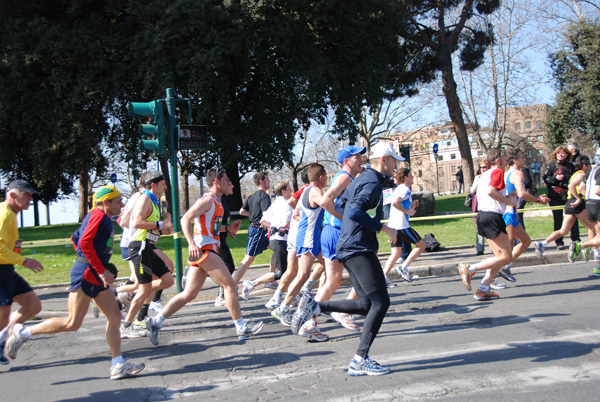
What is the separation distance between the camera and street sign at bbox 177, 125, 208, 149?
977cm

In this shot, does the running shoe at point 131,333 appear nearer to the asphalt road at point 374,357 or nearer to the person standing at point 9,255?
the asphalt road at point 374,357

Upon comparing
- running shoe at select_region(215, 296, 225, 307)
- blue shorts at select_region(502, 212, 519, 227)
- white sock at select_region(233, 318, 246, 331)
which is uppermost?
blue shorts at select_region(502, 212, 519, 227)

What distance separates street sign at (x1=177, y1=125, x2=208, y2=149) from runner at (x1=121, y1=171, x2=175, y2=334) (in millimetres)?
3118

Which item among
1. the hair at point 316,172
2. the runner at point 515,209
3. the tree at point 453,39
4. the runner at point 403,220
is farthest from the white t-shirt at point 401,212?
the tree at point 453,39

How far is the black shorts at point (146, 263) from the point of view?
6406 millimetres

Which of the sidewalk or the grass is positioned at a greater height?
the grass

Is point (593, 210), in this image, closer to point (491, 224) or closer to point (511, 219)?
point (511, 219)

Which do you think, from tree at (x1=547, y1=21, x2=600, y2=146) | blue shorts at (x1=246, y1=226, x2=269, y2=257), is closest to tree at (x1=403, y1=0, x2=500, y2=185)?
tree at (x1=547, y1=21, x2=600, y2=146)

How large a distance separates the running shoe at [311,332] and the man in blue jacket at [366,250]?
74 centimetres

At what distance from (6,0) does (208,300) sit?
2034 cm

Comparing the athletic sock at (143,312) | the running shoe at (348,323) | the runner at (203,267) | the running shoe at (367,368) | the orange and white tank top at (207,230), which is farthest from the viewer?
the athletic sock at (143,312)

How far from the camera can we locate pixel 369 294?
464 cm

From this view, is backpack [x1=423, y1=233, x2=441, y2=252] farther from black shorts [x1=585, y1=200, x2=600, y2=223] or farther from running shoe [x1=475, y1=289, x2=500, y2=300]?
running shoe [x1=475, y1=289, x2=500, y2=300]

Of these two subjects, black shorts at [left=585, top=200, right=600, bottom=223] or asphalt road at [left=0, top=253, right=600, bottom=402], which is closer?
asphalt road at [left=0, top=253, right=600, bottom=402]
